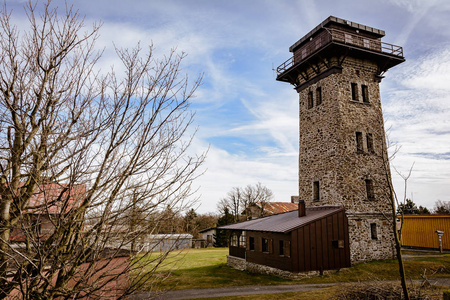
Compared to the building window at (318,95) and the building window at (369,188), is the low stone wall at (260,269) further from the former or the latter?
the building window at (318,95)

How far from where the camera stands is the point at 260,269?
18.8 meters

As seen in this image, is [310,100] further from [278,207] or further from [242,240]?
[278,207]

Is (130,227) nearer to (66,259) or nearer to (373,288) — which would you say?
(66,259)

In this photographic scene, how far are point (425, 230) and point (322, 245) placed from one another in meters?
17.7

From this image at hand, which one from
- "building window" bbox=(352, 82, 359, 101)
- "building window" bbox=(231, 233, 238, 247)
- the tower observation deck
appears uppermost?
the tower observation deck

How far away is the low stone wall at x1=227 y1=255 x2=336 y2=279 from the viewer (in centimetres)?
1596

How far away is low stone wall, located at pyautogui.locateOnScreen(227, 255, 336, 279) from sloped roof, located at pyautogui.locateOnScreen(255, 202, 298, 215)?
85.4 ft

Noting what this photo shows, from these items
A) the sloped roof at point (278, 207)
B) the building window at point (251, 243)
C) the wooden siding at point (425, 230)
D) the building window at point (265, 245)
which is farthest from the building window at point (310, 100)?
the sloped roof at point (278, 207)

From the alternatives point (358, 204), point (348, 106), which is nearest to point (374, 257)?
point (358, 204)

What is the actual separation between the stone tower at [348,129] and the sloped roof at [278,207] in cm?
2608

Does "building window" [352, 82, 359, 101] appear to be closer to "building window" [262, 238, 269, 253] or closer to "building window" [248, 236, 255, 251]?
"building window" [262, 238, 269, 253]

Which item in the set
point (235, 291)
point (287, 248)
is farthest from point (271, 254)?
point (235, 291)

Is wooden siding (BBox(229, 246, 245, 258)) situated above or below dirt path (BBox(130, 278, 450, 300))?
above

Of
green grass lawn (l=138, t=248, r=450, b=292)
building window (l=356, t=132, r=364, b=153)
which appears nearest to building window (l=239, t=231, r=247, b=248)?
green grass lawn (l=138, t=248, r=450, b=292)
